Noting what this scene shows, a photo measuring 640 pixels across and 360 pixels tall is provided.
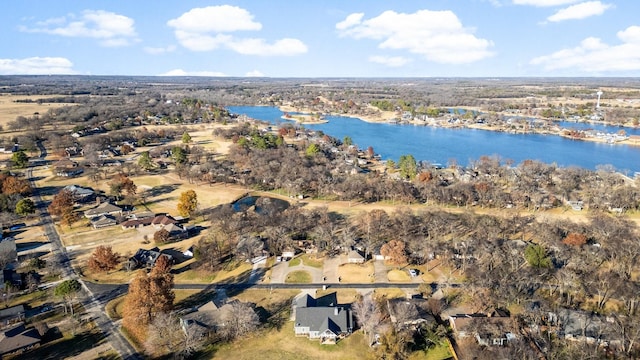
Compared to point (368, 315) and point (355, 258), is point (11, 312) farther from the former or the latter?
point (355, 258)

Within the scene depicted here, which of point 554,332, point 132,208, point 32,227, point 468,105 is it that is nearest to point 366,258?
point 554,332

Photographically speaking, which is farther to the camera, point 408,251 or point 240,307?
point 408,251

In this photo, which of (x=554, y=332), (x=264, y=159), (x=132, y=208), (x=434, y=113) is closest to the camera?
(x=554, y=332)

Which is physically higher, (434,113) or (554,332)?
(434,113)

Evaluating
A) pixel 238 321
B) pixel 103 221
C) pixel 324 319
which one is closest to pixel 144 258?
pixel 103 221

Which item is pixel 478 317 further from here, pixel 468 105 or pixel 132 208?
pixel 468 105

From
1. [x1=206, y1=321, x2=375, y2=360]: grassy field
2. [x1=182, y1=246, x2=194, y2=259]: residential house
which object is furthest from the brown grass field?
[x1=206, y1=321, x2=375, y2=360]: grassy field

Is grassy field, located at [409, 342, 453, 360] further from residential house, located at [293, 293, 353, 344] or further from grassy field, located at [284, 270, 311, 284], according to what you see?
grassy field, located at [284, 270, 311, 284]
